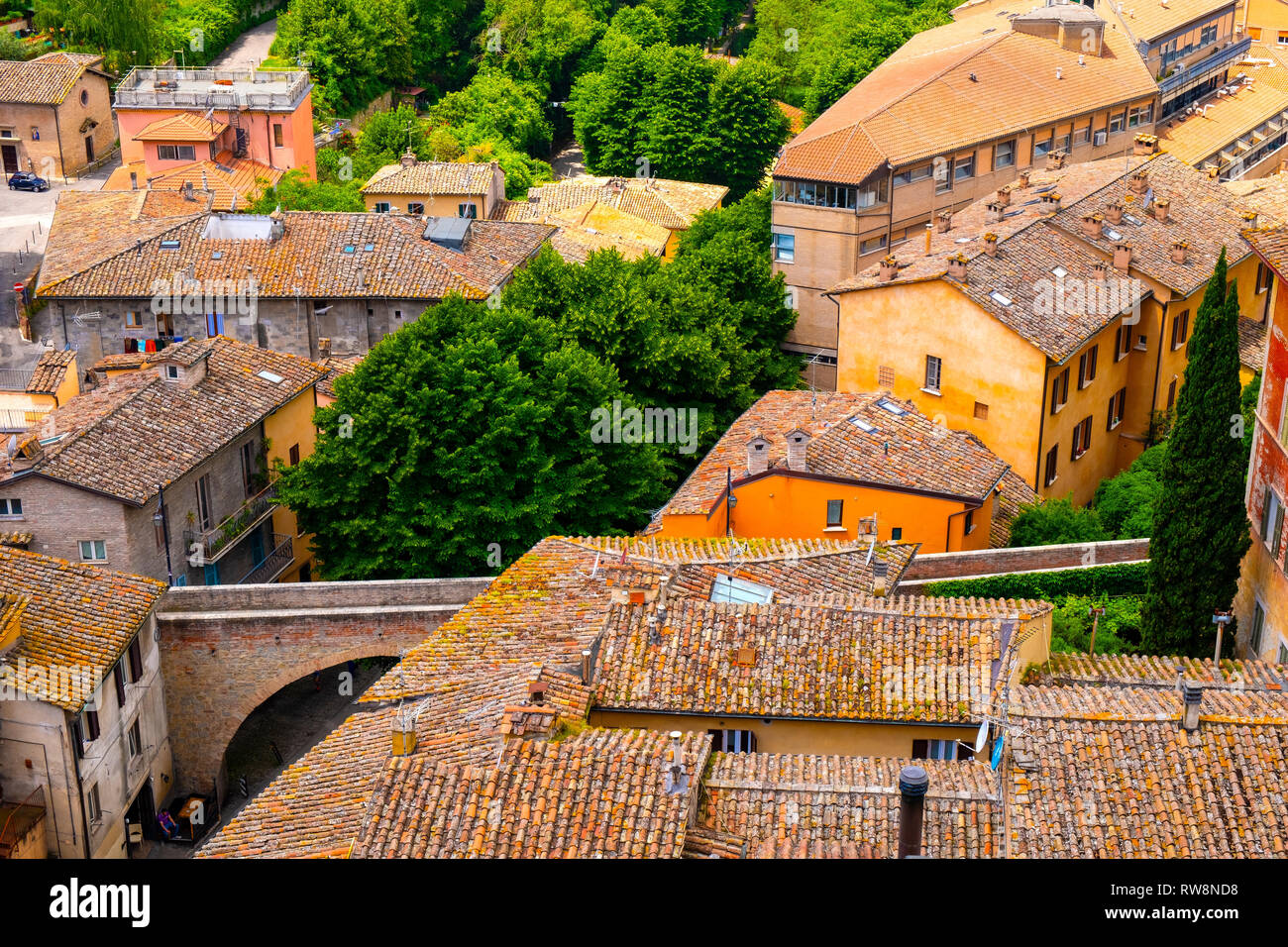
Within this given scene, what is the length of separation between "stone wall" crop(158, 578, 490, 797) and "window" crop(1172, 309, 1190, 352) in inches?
967

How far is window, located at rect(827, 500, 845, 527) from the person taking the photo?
3966cm

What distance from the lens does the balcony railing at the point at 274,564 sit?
139ft

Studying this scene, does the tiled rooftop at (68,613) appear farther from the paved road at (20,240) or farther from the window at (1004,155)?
the window at (1004,155)

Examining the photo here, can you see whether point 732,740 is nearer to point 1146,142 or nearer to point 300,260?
point 300,260

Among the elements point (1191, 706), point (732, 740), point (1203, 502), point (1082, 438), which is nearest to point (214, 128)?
point (1082, 438)

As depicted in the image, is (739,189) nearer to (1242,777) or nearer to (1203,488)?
(1203,488)

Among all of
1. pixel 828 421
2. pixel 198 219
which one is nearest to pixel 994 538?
pixel 828 421

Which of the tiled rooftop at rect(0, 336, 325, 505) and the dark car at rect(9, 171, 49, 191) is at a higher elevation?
the tiled rooftop at rect(0, 336, 325, 505)

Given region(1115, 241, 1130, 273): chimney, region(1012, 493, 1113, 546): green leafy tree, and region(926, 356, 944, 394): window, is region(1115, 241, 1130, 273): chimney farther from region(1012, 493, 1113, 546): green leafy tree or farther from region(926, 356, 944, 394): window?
region(1012, 493, 1113, 546): green leafy tree

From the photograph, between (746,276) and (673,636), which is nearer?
(673,636)

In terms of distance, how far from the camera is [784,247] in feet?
202

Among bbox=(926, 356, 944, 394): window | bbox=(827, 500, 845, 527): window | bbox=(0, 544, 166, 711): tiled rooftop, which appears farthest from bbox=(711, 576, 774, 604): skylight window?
bbox=(926, 356, 944, 394): window

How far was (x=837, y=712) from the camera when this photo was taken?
2427cm

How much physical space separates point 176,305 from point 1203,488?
34022mm
